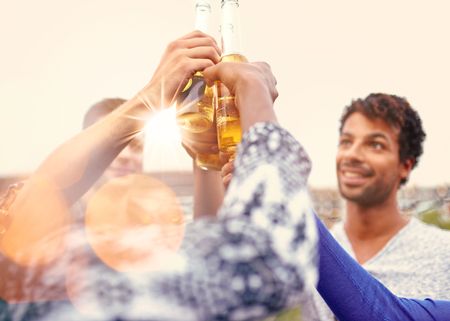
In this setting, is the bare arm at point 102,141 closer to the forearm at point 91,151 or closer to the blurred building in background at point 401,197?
the forearm at point 91,151

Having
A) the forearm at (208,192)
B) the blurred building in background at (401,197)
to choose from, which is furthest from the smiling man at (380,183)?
the blurred building in background at (401,197)

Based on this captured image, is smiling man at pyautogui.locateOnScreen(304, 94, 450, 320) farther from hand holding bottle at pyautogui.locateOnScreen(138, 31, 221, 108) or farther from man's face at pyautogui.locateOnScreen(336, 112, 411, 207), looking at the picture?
hand holding bottle at pyautogui.locateOnScreen(138, 31, 221, 108)

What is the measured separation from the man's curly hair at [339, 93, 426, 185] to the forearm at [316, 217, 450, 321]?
1.92 meters

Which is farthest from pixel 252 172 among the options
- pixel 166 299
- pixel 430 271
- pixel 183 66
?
pixel 430 271

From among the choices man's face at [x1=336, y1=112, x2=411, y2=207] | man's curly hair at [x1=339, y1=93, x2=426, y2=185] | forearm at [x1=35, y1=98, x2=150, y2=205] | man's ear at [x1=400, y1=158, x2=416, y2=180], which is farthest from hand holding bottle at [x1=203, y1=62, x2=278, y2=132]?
man's ear at [x1=400, y1=158, x2=416, y2=180]

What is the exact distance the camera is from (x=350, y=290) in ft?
4.42

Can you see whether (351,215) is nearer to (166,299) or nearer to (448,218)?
(166,299)

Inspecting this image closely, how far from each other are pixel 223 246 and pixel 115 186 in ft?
8.73

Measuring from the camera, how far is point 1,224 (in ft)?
3.97

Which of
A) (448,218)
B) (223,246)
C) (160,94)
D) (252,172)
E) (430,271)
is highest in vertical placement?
(160,94)

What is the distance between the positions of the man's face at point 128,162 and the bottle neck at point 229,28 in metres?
2.00

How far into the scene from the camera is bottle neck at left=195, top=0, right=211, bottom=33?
5.28 ft

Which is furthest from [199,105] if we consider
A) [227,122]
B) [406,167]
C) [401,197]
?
[401,197]

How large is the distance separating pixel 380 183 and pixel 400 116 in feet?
1.53
